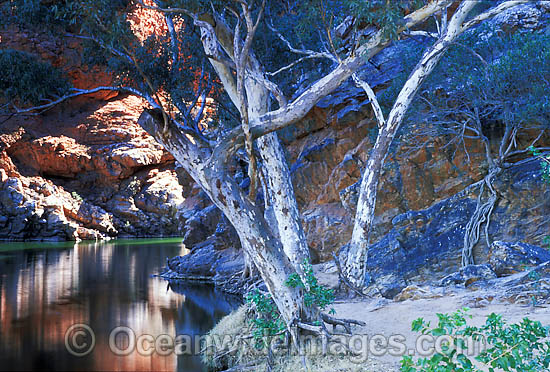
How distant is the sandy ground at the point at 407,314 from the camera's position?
5.19 metres

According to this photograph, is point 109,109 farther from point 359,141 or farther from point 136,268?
point 359,141

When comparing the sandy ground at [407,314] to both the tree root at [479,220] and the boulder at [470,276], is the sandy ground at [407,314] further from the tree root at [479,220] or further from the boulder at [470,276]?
the tree root at [479,220]

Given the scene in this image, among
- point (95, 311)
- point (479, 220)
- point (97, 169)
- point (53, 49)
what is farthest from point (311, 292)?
point (53, 49)

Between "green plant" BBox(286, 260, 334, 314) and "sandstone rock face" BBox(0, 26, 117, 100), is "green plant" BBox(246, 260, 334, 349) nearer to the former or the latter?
"green plant" BBox(286, 260, 334, 314)

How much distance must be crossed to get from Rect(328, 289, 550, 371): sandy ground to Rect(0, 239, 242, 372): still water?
277cm

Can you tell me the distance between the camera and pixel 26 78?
9.27m

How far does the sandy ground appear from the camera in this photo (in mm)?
5186

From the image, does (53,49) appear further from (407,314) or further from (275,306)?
(407,314)

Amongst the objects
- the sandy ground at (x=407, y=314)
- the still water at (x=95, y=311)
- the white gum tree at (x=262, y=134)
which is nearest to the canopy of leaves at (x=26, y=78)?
the white gum tree at (x=262, y=134)

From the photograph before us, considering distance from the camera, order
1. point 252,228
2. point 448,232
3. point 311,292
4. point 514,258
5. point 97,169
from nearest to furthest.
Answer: point 252,228
point 311,292
point 514,258
point 448,232
point 97,169

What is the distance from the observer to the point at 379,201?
1328 centimetres

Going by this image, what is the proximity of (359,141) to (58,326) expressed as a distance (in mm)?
10347

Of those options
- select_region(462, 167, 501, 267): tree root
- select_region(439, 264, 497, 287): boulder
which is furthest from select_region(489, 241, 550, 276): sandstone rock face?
select_region(462, 167, 501, 267): tree root

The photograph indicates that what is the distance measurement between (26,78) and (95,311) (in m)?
5.99
